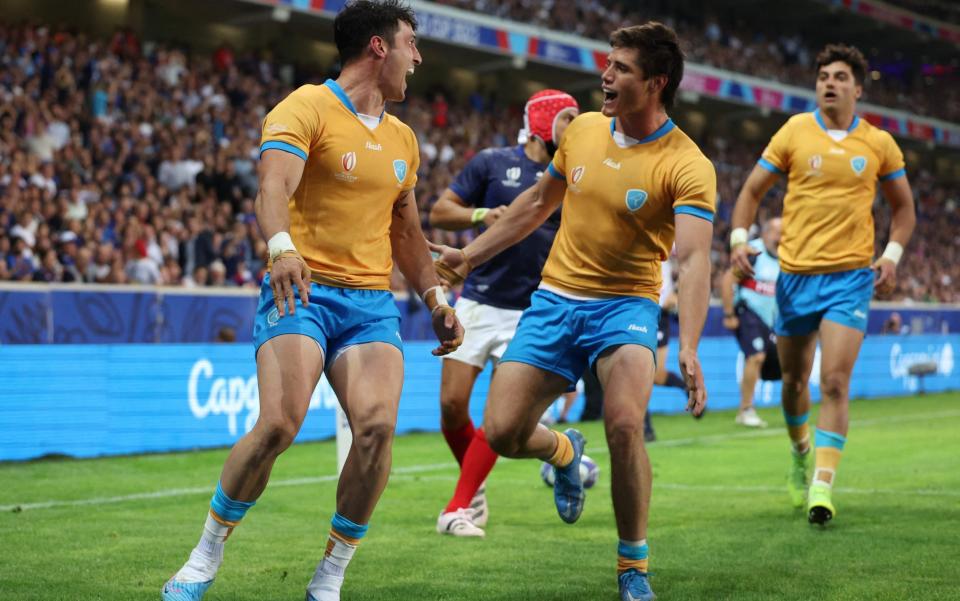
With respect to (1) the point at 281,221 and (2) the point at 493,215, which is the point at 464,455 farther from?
(1) the point at 281,221

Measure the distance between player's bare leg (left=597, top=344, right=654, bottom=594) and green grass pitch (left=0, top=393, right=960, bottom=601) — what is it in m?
0.25

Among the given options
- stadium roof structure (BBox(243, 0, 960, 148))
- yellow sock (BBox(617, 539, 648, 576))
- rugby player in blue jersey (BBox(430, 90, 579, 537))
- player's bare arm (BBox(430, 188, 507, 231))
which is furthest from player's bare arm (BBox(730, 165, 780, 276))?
stadium roof structure (BBox(243, 0, 960, 148))

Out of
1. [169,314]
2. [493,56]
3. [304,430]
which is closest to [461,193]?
[304,430]

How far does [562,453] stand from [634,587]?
3.90 feet

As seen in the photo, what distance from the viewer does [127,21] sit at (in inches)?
1030

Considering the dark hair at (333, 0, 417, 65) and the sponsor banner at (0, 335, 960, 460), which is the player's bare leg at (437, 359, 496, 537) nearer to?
the dark hair at (333, 0, 417, 65)

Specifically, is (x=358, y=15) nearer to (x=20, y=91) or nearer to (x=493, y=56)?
(x=20, y=91)

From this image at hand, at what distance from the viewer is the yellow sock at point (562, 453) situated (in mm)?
6172

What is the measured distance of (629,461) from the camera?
5.21 m

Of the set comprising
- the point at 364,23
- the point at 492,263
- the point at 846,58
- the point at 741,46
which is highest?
the point at 741,46

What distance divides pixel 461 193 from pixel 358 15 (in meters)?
2.64

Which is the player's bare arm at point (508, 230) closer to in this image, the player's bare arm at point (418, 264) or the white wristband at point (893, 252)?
the player's bare arm at point (418, 264)

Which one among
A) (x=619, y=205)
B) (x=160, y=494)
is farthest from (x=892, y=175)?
(x=160, y=494)

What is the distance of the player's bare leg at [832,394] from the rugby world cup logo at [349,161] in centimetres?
355
